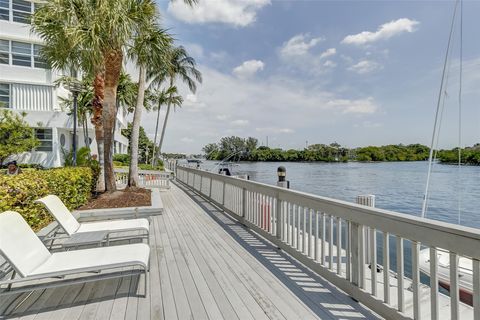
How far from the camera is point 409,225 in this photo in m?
1.91

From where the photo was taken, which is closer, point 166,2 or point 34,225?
point 34,225

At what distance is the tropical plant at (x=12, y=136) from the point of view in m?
12.1

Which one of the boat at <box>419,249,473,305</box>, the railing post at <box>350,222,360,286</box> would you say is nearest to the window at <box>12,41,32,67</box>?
the railing post at <box>350,222,360,286</box>

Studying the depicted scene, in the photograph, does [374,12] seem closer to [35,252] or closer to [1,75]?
[35,252]

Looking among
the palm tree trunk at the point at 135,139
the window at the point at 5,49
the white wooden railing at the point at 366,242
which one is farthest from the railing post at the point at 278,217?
the window at the point at 5,49

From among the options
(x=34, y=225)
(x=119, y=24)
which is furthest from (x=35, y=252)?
(x=119, y=24)

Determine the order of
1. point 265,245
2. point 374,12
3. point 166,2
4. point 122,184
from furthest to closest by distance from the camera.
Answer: point 122,184
point 374,12
point 166,2
point 265,245

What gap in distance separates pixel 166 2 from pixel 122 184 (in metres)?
6.80

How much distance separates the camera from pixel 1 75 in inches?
572

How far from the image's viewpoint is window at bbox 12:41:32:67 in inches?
602

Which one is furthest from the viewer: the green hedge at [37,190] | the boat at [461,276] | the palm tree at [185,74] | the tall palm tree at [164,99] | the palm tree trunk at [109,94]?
the tall palm tree at [164,99]

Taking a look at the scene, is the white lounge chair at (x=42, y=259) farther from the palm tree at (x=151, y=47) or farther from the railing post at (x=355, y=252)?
the palm tree at (x=151, y=47)

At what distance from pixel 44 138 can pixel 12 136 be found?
3.57 meters

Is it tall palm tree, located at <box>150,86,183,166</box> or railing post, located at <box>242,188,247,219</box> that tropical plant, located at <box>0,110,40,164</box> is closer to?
tall palm tree, located at <box>150,86,183,166</box>
